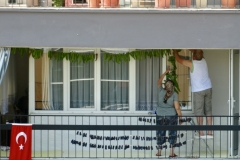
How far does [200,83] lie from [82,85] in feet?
9.00

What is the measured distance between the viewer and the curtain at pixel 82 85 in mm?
13609

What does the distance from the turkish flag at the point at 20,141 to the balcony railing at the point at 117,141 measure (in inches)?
32.0

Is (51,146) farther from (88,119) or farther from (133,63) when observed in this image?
(133,63)

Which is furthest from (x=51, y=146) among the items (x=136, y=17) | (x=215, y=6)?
(x=215, y=6)

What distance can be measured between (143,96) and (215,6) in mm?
2664

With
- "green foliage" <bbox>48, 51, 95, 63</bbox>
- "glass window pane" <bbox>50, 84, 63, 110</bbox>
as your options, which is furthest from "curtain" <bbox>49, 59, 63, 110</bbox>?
"green foliage" <bbox>48, 51, 95, 63</bbox>

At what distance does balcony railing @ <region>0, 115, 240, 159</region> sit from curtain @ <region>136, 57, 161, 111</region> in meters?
0.52

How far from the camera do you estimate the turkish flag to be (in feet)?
37.8

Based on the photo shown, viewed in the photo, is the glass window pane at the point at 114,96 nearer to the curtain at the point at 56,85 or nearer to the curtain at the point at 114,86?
the curtain at the point at 114,86

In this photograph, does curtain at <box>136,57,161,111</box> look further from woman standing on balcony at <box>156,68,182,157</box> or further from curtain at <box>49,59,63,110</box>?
curtain at <box>49,59,63,110</box>

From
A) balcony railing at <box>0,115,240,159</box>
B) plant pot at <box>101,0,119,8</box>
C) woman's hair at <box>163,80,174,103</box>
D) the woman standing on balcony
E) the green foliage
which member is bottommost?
balcony railing at <box>0,115,240,159</box>

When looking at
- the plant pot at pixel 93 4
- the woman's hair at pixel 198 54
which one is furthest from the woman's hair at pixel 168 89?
the plant pot at pixel 93 4

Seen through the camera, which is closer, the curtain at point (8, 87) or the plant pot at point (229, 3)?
the plant pot at point (229, 3)

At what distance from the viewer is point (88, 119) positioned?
13312 mm
